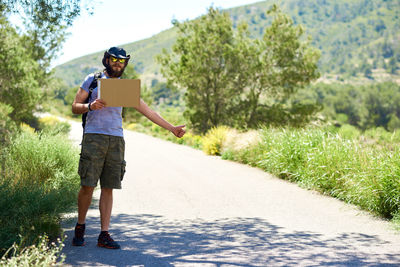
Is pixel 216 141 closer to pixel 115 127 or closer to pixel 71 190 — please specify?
pixel 71 190

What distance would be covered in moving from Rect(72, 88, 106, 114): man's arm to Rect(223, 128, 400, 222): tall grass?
4.45m

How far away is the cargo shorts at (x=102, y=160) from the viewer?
4.72 metres

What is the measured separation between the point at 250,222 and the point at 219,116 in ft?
76.4

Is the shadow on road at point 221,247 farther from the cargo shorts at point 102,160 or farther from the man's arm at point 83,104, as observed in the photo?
the man's arm at point 83,104

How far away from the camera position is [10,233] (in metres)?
4.47

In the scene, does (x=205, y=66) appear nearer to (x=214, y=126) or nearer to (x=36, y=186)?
(x=214, y=126)

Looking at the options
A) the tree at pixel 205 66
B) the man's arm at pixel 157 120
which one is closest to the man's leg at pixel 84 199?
the man's arm at pixel 157 120

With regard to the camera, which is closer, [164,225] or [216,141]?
[164,225]

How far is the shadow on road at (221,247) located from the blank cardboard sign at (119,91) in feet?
5.07

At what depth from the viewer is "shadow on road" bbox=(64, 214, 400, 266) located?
180 inches

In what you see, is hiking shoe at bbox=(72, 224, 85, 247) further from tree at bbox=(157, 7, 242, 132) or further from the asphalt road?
tree at bbox=(157, 7, 242, 132)

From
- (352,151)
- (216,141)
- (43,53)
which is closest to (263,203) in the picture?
(352,151)

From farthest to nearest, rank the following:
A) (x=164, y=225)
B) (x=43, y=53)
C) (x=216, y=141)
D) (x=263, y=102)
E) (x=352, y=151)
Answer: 1. (x=263, y=102)
2. (x=43, y=53)
3. (x=216, y=141)
4. (x=352, y=151)
5. (x=164, y=225)

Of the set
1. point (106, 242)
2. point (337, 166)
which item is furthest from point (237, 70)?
point (106, 242)
